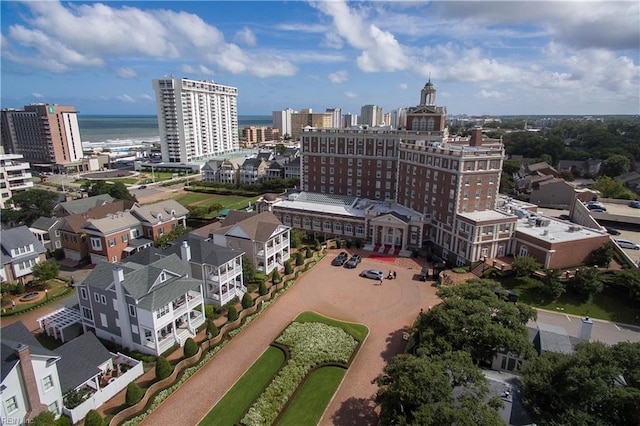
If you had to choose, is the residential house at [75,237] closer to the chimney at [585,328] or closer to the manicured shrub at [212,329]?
the manicured shrub at [212,329]

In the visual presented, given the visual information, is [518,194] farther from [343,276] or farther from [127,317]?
[127,317]

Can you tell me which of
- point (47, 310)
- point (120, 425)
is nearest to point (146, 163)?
point (47, 310)

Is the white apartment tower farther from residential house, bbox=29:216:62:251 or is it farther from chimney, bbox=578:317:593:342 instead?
chimney, bbox=578:317:593:342

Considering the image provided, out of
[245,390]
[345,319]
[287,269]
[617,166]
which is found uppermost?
[617,166]

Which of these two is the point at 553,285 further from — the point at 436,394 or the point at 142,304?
the point at 142,304

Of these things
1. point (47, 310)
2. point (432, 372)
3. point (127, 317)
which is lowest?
point (47, 310)

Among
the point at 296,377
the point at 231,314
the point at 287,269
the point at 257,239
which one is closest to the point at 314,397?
the point at 296,377

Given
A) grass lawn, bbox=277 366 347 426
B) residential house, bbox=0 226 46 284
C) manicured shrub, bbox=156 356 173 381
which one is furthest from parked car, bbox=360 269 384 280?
residential house, bbox=0 226 46 284
